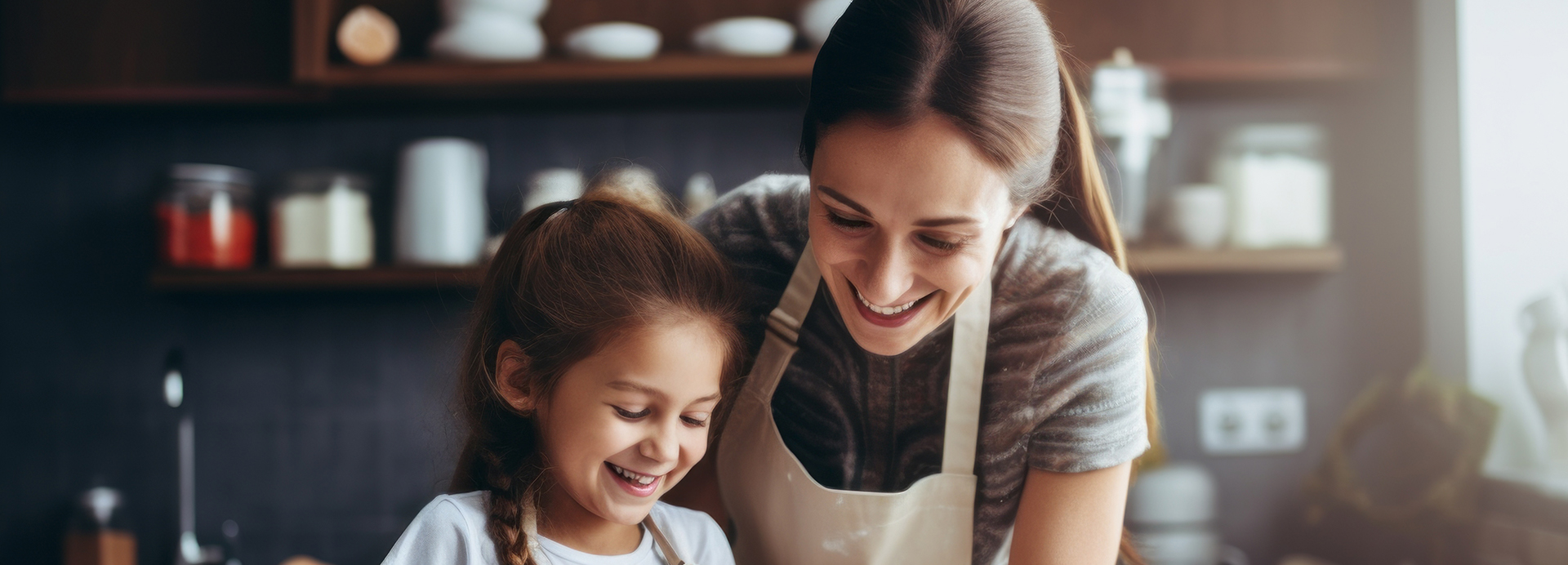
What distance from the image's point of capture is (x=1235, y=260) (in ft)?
6.34

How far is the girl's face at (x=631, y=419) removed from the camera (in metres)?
0.82

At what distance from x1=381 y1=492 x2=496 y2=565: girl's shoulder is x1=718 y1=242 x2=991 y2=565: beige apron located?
27cm

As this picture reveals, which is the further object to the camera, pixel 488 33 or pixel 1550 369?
pixel 488 33

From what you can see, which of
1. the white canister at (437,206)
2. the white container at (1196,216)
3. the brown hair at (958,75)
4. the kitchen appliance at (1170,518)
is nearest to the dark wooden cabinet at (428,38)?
the white canister at (437,206)

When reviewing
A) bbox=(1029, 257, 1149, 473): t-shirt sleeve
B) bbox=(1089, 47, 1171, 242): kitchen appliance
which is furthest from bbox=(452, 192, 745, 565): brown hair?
bbox=(1089, 47, 1171, 242): kitchen appliance

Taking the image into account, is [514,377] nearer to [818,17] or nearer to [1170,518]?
[818,17]

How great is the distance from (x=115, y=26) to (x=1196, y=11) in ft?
7.40

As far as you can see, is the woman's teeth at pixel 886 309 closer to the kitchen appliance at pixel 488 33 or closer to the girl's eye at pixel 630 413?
the girl's eye at pixel 630 413

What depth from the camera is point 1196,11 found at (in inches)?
79.7

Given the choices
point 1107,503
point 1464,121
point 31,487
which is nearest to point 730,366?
point 1107,503

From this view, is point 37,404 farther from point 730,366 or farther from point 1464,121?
point 1464,121

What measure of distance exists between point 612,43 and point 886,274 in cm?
124

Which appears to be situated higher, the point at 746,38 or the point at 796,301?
the point at 746,38

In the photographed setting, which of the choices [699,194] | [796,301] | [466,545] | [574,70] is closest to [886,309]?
[796,301]
